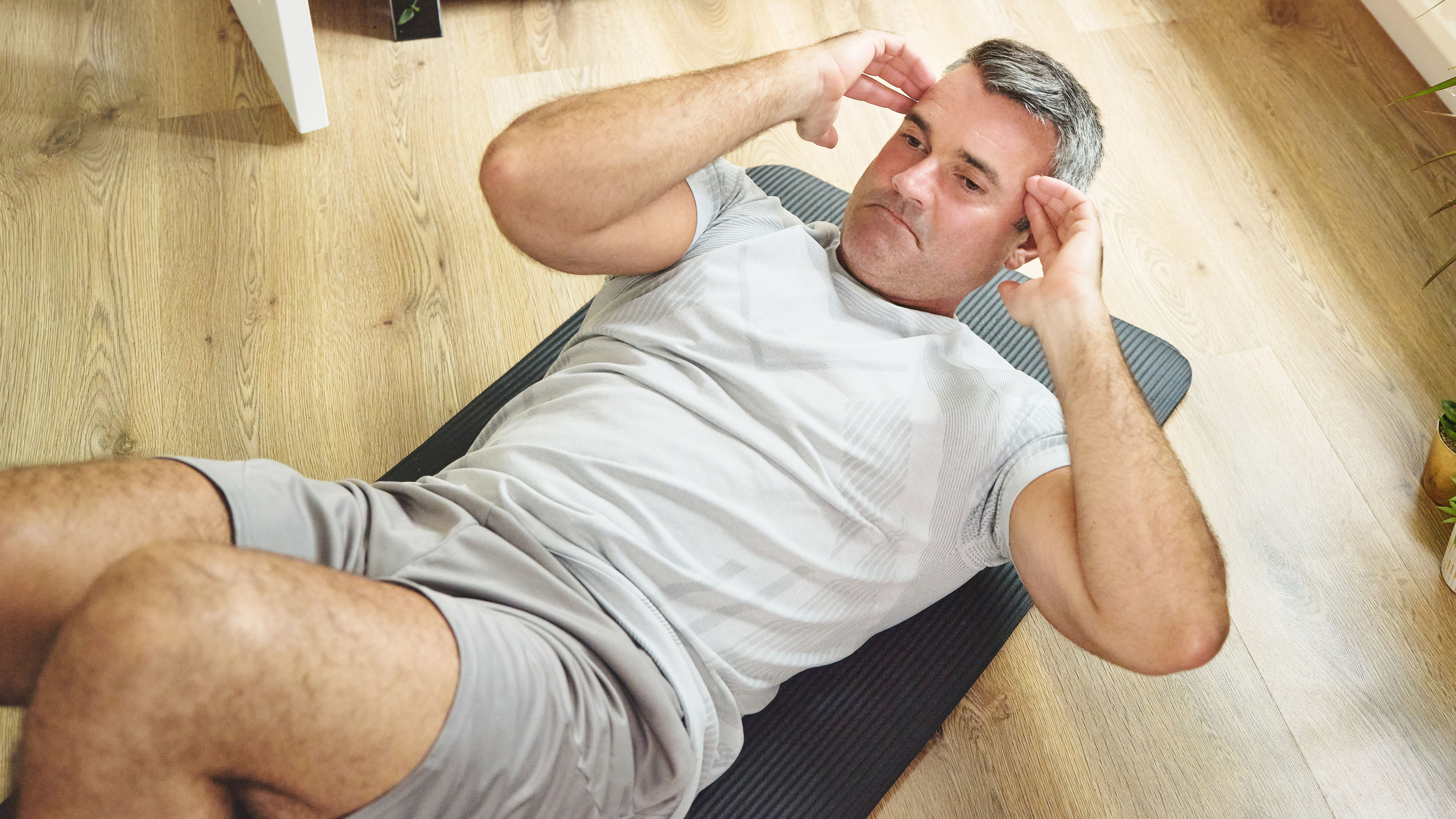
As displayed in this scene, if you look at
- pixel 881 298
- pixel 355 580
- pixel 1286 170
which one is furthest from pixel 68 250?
pixel 1286 170

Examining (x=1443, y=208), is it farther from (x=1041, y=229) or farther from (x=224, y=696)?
(x=224, y=696)

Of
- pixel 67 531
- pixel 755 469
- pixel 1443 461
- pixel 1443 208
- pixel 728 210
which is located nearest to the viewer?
pixel 67 531

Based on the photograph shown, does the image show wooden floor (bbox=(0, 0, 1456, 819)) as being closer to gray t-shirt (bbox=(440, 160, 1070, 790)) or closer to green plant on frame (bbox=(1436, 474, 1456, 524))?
green plant on frame (bbox=(1436, 474, 1456, 524))

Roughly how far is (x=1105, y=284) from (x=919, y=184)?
2.78ft

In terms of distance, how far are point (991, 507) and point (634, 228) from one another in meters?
0.59

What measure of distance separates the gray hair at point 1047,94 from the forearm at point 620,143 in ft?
1.00

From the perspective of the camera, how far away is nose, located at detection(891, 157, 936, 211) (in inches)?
57.8

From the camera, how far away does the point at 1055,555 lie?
4.06ft

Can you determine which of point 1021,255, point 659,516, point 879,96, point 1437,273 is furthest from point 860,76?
point 1437,273

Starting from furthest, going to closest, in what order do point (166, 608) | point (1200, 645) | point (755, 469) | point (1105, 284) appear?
point (1105, 284) → point (755, 469) → point (1200, 645) → point (166, 608)

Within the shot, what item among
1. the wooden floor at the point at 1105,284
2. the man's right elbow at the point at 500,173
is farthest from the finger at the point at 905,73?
the wooden floor at the point at 1105,284

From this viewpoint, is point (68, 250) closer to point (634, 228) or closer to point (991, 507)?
point (634, 228)

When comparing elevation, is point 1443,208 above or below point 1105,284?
above

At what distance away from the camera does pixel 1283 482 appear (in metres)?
1.88
